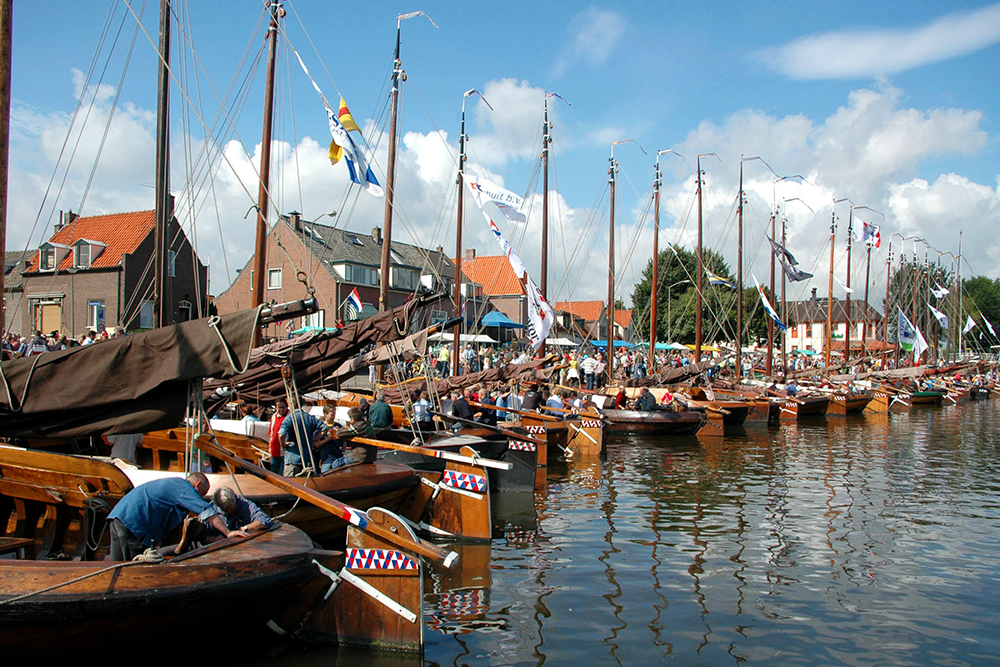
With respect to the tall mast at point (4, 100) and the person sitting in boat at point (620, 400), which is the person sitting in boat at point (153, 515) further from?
the person sitting in boat at point (620, 400)

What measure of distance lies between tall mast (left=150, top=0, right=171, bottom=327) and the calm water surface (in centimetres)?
835

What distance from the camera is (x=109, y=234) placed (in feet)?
139

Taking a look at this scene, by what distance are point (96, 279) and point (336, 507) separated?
38.4 meters

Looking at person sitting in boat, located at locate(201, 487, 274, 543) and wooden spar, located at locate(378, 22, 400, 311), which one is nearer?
person sitting in boat, located at locate(201, 487, 274, 543)

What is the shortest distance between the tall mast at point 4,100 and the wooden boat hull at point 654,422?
812 inches

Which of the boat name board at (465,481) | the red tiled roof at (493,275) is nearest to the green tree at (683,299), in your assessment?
the red tiled roof at (493,275)

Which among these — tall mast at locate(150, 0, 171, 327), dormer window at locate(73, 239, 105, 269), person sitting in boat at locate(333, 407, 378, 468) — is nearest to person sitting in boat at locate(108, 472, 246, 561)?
person sitting in boat at locate(333, 407, 378, 468)

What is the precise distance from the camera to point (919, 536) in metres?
12.2

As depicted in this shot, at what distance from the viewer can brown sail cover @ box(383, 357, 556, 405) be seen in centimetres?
2099

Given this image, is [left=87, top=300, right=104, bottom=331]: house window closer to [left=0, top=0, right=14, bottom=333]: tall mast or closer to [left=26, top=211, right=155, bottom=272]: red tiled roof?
[left=26, top=211, right=155, bottom=272]: red tiled roof

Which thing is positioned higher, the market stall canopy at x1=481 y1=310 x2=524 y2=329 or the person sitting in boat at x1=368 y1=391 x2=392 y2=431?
the market stall canopy at x1=481 y1=310 x2=524 y2=329

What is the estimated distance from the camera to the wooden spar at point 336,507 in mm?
7191

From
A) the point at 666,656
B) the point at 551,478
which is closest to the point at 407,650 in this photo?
the point at 666,656

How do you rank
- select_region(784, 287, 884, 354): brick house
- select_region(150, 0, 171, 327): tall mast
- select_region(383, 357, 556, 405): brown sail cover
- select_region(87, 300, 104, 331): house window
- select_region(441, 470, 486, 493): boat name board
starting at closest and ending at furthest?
select_region(441, 470, 486, 493): boat name board, select_region(150, 0, 171, 327): tall mast, select_region(383, 357, 556, 405): brown sail cover, select_region(87, 300, 104, 331): house window, select_region(784, 287, 884, 354): brick house
